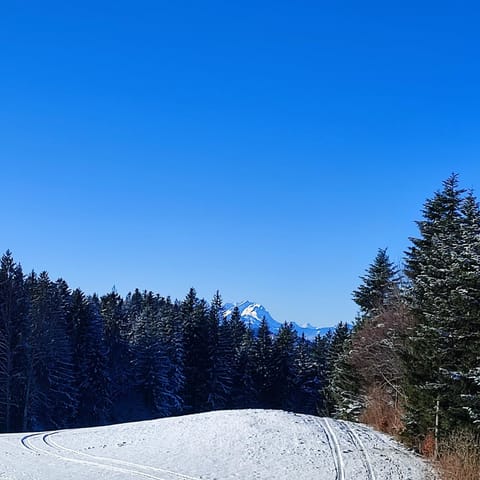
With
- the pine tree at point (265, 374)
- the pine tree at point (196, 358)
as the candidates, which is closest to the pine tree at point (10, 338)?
the pine tree at point (196, 358)

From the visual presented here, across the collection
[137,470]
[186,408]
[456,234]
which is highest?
[456,234]

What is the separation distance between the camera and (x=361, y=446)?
69.3ft

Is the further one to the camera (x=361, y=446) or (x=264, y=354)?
(x=264, y=354)

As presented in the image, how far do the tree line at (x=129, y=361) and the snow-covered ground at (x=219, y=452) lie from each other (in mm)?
22402

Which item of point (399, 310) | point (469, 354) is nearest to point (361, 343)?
point (399, 310)

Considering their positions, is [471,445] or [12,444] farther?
[12,444]

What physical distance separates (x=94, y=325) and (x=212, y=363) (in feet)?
55.8

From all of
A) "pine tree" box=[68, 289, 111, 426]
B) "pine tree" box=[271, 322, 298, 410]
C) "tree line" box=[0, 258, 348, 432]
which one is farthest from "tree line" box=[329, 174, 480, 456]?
"pine tree" box=[271, 322, 298, 410]

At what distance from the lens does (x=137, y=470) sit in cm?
1752

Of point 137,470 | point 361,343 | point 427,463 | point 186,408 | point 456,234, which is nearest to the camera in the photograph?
point 137,470

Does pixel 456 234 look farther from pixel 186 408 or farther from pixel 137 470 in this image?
pixel 186 408

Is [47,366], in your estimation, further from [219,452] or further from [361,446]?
[361,446]

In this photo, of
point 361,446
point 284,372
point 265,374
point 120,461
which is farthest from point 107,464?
point 284,372

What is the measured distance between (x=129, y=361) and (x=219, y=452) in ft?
153
